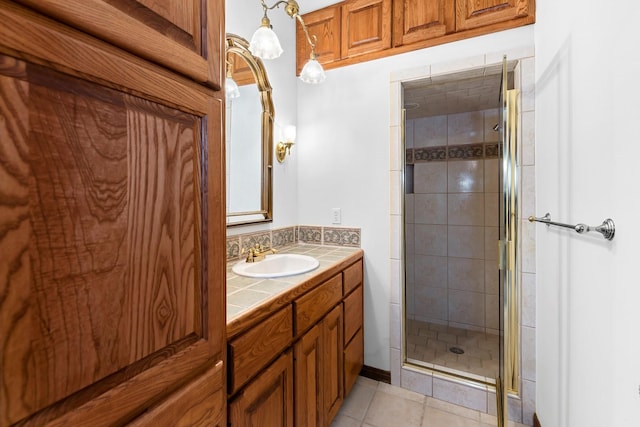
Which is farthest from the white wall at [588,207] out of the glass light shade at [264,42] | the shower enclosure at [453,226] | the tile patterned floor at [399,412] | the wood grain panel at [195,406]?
the glass light shade at [264,42]

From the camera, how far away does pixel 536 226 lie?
5.06 ft

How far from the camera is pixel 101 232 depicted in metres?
0.46

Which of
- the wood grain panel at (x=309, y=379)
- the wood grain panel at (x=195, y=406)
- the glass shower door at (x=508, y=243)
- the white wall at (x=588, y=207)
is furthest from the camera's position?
the glass shower door at (x=508, y=243)

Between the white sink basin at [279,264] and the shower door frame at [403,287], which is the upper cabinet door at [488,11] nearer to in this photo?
the shower door frame at [403,287]

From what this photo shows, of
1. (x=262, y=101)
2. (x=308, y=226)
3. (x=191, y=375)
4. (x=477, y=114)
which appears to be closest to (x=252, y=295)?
(x=191, y=375)

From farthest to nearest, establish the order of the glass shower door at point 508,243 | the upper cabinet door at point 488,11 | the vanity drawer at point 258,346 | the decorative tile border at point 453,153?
the decorative tile border at point 453,153, the upper cabinet door at point 488,11, the glass shower door at point 508,243, the vanity drawer at point 258,346

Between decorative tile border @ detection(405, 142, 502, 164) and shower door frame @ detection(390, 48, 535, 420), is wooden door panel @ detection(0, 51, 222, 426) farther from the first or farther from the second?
decorative tile border @ detection(405, 142, 502, 164)

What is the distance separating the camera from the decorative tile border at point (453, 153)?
2668 millimetres

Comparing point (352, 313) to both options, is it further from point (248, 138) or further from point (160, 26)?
point (160, 26)

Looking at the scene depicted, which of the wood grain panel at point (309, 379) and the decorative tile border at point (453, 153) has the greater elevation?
the decorative tile border at point (453, 153)

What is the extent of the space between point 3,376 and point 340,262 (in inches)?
52.7

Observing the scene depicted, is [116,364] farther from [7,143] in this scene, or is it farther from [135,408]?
[7,143]

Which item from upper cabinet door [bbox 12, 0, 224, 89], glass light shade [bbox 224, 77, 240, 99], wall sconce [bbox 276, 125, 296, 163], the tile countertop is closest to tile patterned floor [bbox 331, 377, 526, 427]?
the tile countertop

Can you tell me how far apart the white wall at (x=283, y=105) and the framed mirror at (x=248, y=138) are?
0.09 m
